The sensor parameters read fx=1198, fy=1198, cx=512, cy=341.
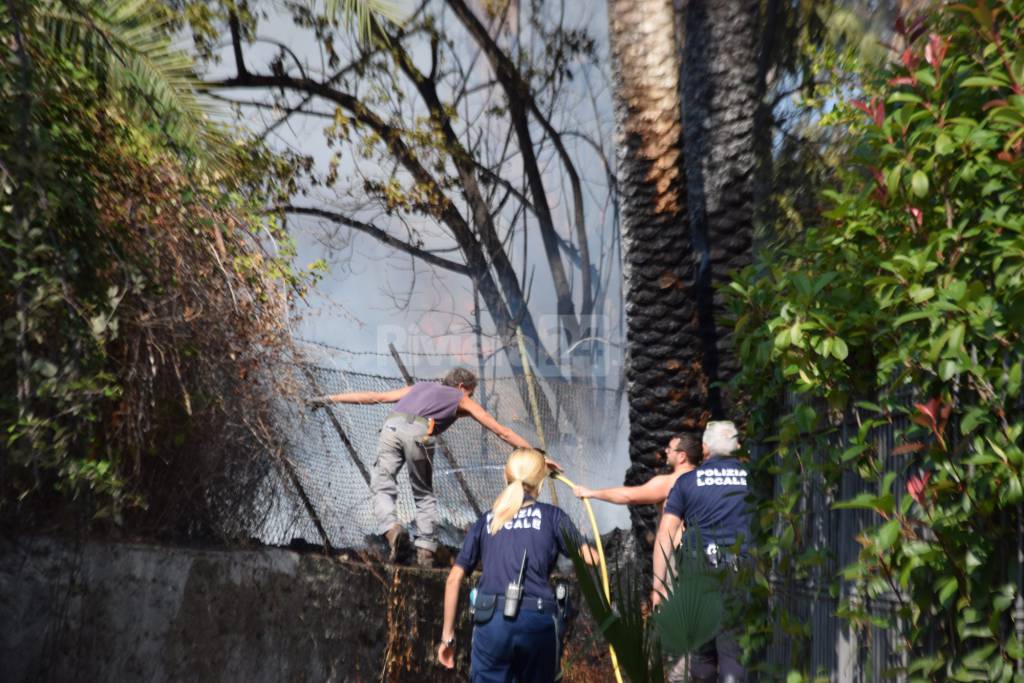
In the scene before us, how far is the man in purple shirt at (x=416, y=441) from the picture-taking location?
8742 millimetres

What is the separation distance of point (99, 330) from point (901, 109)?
4.53 meters

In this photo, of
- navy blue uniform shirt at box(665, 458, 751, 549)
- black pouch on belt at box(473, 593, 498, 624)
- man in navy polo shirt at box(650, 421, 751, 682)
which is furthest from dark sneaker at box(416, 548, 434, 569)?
navy blue uniform shirt at box(665, 458, 751, 549)

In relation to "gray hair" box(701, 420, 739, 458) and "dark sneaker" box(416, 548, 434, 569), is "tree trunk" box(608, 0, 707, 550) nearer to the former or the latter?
"dark sneaker" box(416, 548, 434, 569)

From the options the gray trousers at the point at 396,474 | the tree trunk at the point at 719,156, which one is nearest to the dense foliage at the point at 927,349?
the tree trunk at the point at 719,156

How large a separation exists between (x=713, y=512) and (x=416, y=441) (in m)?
3.32

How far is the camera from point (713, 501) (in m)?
6.02

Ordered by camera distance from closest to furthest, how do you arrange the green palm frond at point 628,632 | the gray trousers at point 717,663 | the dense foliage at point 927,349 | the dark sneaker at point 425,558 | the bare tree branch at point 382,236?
the dense foliage at point 927,349 < the green palm frond at point 628,632 < the gray trousers at point 717,663 < the dark sneaker at point 425,558 < the bare tree branch at point 382,236

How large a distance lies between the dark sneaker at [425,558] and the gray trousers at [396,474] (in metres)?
0.03

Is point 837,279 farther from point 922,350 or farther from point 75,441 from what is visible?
point 75,441

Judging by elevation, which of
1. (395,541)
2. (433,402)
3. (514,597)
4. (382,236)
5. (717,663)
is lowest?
(717,663)

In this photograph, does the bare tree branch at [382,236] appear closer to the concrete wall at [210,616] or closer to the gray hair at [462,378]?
the gray hair at [462,378]

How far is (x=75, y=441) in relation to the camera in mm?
6543

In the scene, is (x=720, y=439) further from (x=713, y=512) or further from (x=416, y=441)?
(x=416, y=441)

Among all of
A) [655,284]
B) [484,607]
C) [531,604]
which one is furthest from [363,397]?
[531,604]
